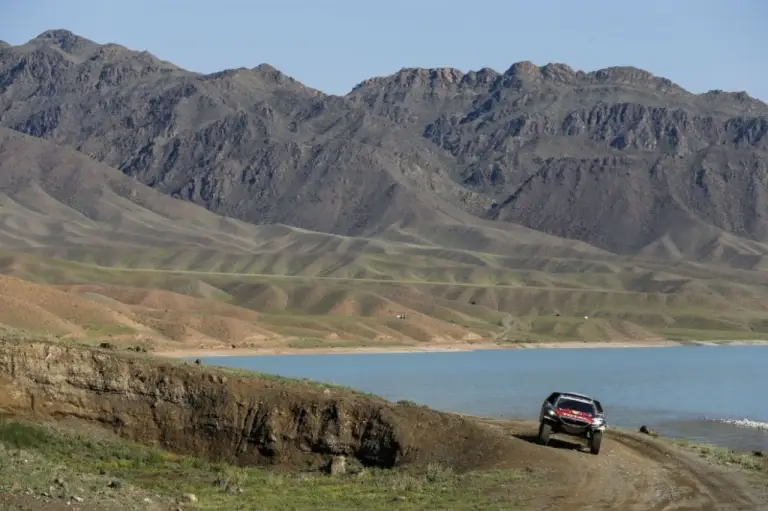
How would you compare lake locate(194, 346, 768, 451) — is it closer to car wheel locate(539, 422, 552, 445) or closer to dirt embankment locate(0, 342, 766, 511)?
car wheel locate(539, 422, 552, 445)

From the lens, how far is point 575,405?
36.2 m

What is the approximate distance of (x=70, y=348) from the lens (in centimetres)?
3647

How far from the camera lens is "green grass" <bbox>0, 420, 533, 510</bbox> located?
86.2 feet

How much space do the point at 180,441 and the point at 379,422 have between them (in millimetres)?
5739

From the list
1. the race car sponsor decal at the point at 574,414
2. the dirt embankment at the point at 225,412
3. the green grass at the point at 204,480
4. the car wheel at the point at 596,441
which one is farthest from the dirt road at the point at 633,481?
the dirt embankment at the point at 225,412

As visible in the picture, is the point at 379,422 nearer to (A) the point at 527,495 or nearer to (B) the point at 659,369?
(A) the point at 527,495

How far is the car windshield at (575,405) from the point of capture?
35.8 meters

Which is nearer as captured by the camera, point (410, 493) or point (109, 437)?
point (410, 493)

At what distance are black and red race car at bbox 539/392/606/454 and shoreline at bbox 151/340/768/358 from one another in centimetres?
5704

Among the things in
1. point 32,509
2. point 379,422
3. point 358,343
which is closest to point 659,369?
point 358,343

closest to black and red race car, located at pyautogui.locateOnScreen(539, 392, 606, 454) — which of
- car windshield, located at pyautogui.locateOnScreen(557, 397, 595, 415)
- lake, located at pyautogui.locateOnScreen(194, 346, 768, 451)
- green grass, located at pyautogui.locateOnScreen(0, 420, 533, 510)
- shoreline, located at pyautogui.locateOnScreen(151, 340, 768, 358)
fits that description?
car windshield, located at pyautogui.locateOnScreen(557, 397, 595, 415)

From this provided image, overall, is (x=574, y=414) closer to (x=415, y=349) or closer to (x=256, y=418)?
(x=256, y=418)

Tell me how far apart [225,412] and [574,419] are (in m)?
9.90

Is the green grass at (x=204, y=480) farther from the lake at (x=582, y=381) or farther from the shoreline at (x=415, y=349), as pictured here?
the shoreline at (x=415, y=349)
